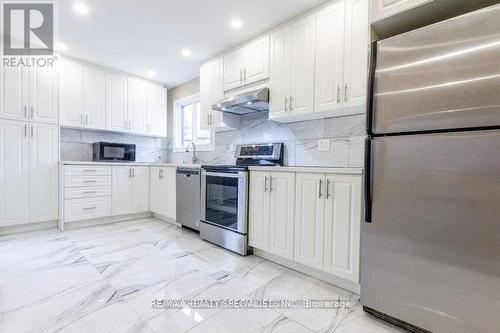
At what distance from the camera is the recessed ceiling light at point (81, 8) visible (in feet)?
7.79

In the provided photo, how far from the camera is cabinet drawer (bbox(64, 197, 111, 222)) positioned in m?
3.34

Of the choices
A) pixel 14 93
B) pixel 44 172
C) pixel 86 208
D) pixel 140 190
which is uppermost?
pixel 14 93

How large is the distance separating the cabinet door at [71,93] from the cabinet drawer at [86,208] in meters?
1.15

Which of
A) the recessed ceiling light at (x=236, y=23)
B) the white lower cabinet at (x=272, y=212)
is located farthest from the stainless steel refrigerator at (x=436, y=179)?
the recessed ceiling light at (x=236, y=23)

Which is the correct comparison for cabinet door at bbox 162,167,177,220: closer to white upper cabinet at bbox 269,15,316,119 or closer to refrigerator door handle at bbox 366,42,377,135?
white upper cabinet at bbox 269,15,316,119

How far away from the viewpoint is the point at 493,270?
1152mm

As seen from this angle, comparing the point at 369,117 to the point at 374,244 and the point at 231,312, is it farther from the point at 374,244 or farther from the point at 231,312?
the point at 231,312

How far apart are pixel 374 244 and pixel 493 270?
20.9 inches

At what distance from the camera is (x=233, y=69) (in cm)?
309

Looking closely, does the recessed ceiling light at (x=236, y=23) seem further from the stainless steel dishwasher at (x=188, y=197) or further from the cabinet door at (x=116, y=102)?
the cabinet door at (x=116, y=102)

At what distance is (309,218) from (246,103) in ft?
4.96

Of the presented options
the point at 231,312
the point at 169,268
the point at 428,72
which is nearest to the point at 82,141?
the point at 169,268

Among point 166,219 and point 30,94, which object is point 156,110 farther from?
point 166,219

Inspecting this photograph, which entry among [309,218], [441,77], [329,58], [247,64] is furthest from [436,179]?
[247,64]
